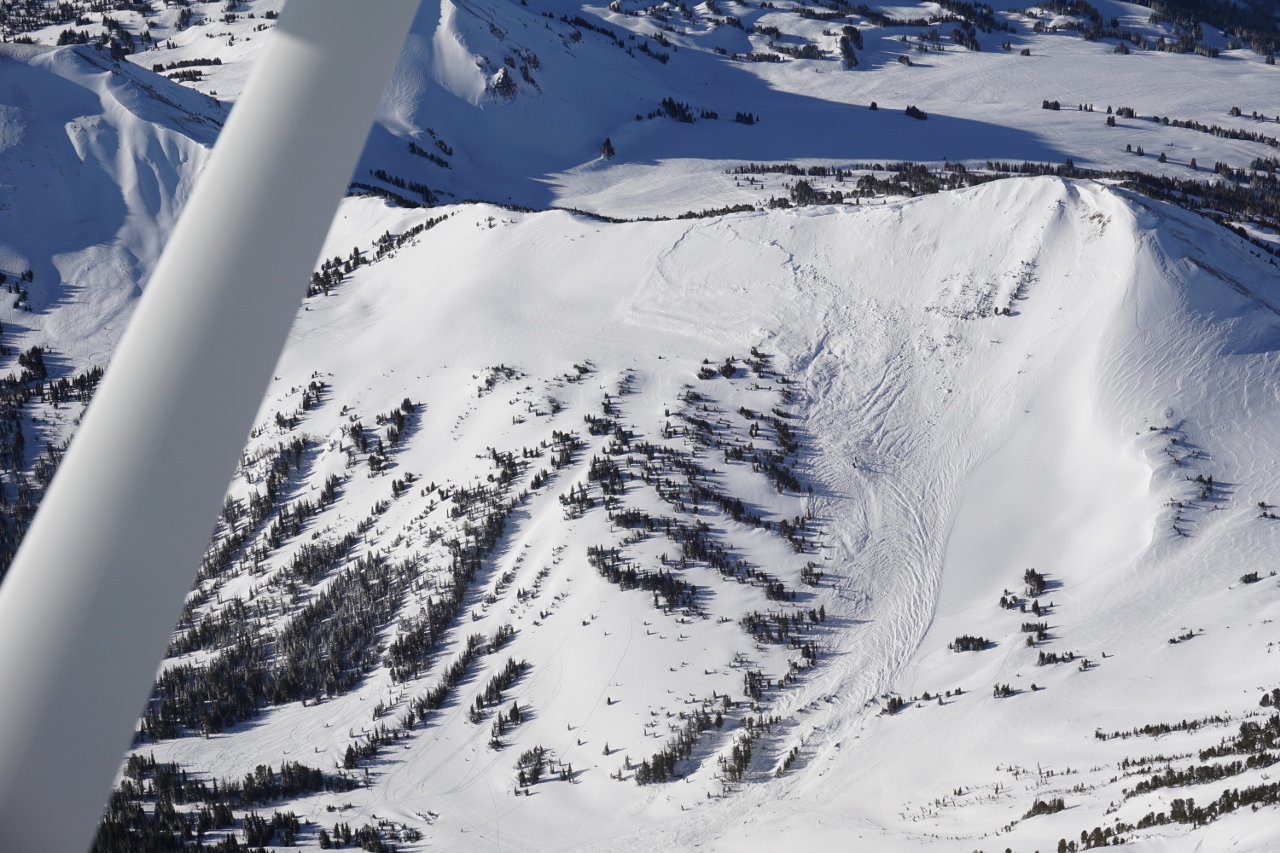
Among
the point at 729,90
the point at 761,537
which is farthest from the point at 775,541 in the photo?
the point at 729,90

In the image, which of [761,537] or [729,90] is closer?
[761,537]

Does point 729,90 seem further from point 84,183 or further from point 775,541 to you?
point 775,541

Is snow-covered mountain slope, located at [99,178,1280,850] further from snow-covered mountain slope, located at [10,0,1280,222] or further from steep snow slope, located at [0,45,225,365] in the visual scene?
snow-covered mountain slope, located at [10,0,1280,222]

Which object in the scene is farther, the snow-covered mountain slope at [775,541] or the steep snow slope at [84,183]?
the steep snow slope at [84,183]

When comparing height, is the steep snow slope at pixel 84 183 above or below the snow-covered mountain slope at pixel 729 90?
below

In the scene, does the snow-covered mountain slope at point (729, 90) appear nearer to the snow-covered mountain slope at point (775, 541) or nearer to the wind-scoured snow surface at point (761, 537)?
the wind-scoured snow surface at point (761, 537)

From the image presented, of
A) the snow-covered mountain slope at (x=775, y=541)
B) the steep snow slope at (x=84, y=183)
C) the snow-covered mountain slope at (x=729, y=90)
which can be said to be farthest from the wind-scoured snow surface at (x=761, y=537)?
the snow-covered mountain slope at (x=729, y=90)

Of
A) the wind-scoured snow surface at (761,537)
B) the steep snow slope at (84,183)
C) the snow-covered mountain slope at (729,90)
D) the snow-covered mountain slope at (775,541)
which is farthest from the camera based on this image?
the snow-covered mountain slope at (729,90)
